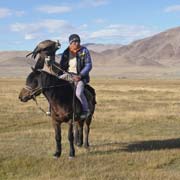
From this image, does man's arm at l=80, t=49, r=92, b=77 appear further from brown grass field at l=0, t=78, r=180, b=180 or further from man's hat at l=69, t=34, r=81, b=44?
brown grass field at l=0, t=78, r=180, b=180

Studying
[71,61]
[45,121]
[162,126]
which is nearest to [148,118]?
[162,126]

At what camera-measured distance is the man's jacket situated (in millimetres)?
12359

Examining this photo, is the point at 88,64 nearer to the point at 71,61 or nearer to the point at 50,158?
the point at 71,61

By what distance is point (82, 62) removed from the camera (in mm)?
12562

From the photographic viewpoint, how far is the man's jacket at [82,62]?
12359 millimetres

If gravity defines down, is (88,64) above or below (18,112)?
above

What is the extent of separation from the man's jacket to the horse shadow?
2.04 meters

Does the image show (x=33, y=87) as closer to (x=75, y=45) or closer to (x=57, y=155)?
(x=75, y=45)

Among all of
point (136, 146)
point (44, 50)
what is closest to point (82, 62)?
point (44, 50)

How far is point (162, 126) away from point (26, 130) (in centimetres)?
542

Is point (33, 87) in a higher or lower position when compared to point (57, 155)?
higher

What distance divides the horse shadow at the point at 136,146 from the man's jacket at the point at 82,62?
204cm

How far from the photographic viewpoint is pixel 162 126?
19703 mm

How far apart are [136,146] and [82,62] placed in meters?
3.22
